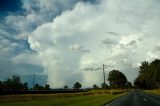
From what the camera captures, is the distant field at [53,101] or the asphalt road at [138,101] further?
the distant field at [53,101]

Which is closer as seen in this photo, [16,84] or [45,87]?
[16,84]

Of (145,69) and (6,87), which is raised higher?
(145,69)

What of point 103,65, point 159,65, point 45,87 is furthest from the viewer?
point 45,87

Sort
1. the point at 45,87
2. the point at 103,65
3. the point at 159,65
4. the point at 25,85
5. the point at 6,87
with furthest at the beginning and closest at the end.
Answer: the point at 45,87, the point at 25,85, the point at 6,87, the point at 159,65, the point at 103,65

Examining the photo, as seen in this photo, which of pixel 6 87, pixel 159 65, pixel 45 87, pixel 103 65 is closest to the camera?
pixel 103 65

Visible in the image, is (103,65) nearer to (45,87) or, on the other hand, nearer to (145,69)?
(145,69)

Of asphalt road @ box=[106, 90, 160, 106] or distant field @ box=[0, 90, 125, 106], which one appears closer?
asphalt road @ box=[106, 90, 160, 106]

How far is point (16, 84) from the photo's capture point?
6280 inches

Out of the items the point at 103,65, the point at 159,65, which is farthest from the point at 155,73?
the point at 103,65

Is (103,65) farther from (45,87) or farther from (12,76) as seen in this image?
(45,87)

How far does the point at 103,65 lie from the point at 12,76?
80.1 m

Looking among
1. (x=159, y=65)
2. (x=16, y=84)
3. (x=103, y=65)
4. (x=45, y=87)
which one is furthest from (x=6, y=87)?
(x=159, y=65)

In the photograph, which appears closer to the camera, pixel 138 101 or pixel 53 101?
pixel 138 101

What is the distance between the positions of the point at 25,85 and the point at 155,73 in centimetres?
8372
